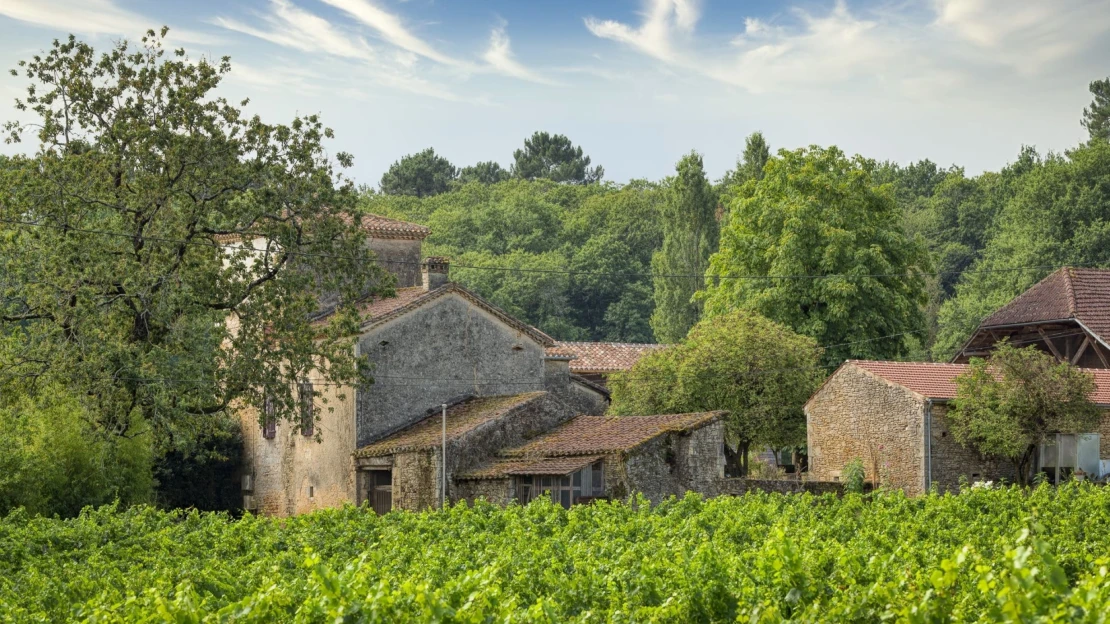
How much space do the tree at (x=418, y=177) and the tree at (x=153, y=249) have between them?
7743 centimetres

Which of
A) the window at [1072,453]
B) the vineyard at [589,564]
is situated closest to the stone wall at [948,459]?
the window at [1072,453]

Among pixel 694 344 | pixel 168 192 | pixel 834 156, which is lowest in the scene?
A: pixel 694 344

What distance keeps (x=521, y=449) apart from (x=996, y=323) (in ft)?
63.2

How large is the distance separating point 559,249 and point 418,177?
27762 millimetres

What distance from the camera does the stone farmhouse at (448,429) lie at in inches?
1185

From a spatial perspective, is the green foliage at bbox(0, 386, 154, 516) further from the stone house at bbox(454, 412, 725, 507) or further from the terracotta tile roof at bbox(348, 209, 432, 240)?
the terracotta tile roof at bbox(348, 209, 432, 240)

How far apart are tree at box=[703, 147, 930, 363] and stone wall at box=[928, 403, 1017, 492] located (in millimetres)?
8668

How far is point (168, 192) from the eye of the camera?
26.9m

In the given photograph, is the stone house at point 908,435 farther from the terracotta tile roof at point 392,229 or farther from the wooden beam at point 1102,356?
the terracotta tile roof at point 392,229

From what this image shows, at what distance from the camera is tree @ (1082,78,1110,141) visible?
7912cm

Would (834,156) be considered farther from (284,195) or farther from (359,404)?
(284,195)

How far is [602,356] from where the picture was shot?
50438 millimetres

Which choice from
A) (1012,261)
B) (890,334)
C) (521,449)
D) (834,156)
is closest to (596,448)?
(521,449)

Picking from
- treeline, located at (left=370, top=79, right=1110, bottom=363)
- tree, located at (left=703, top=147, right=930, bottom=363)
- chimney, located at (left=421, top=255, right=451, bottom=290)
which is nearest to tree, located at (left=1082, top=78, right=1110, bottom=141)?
Result: treeline, located at (left=370, top=79, right=1110, bottom=363)
